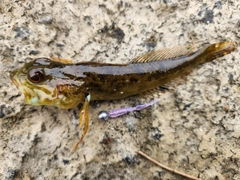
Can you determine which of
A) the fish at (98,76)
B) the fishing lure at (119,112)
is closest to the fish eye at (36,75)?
the fish at (98,76)

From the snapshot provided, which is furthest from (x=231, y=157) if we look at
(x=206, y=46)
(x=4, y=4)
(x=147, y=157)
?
(x=4, y=4)

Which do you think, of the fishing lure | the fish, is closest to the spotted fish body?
the fish

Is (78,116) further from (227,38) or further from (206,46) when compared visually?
(227,38)

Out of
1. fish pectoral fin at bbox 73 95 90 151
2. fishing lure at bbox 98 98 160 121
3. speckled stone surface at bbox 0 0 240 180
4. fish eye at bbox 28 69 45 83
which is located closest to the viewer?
fish eye at bbox 28 69 45 83

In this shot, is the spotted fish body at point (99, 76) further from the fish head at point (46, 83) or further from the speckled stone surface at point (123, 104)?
the speckled stone surface at point (123, 104)

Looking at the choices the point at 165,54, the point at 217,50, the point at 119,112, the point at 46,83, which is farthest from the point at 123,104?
the point at 217,50

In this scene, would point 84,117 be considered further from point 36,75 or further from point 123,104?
→ point 36,75

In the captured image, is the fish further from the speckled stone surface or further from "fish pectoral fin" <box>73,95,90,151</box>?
the speckled stone surface
